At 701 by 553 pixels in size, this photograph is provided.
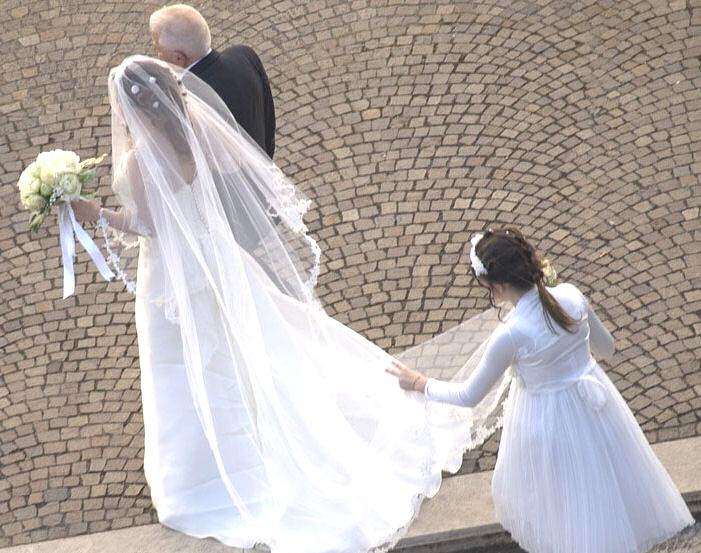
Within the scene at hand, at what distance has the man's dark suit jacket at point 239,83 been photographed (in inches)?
252

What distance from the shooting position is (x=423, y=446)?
5848 mm

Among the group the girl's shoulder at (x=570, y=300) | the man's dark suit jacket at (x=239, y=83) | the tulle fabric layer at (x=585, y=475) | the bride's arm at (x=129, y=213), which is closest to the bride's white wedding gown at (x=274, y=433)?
the bride's arm at (x=129, y=213)

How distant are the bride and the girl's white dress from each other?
75 cm

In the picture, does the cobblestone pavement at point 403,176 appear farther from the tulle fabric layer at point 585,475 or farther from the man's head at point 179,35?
the man's head at point 179,35

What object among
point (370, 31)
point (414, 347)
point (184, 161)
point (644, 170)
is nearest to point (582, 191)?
point (644, 170)

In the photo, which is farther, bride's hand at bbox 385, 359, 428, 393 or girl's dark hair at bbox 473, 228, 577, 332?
bride's hand at bbox 385, 359, 428, 393

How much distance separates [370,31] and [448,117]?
1259 mm

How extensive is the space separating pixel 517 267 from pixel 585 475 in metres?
0.96

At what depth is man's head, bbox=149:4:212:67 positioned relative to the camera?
6.31 metres

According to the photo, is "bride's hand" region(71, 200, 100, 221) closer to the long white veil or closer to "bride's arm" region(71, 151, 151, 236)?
"bride's arm" region(71, 151, 151, 236)

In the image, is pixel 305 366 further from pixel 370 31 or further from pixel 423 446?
pixel 370 31

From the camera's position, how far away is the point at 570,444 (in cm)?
505

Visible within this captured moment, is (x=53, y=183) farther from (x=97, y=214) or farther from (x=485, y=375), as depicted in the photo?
(x=485, y=375)

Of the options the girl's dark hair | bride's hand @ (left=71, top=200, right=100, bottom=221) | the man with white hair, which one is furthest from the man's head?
the girl's dark hair
